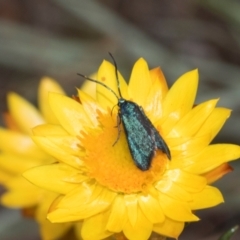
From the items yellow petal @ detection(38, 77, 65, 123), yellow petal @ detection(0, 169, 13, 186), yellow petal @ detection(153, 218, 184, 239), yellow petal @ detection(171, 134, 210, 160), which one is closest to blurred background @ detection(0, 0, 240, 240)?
yellow petal @ detection(0, 169, 13, 186)

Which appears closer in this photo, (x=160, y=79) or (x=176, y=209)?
(x=176, y=209)

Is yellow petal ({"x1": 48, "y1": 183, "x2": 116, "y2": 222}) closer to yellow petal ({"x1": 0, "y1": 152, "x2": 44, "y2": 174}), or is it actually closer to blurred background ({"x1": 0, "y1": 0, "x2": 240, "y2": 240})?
yellow petal ({"x1": 0, "y1": 152, "x2": 44, "y2": 174})

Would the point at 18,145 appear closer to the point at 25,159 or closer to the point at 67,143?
the point at 25,159

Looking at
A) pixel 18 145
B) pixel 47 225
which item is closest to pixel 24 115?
pixel 18 145

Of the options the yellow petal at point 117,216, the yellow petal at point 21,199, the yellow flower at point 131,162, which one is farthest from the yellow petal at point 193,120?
the yellow petal at point 21,199

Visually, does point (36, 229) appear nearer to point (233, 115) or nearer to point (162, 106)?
point (233, 115)

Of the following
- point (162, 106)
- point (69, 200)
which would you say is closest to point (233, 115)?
point (162, 106)
